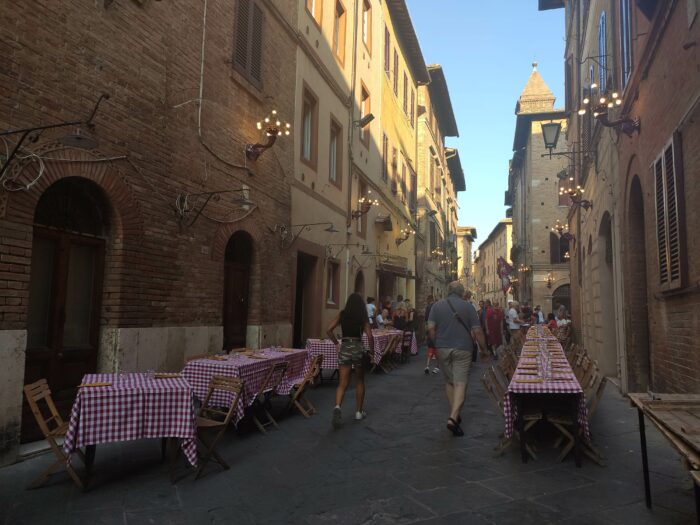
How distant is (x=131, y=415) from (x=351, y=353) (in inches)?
125

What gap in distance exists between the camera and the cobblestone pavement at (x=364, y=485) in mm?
3945

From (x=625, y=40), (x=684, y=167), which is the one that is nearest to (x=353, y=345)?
(x=684, y=167)

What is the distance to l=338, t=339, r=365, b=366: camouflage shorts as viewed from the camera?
286 inches

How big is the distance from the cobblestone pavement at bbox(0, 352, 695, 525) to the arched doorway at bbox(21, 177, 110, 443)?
104cm

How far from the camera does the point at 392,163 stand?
2238cm

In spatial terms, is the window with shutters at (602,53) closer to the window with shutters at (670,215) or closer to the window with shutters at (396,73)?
the window with shutters at (670,215)

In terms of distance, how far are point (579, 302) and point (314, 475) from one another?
645 inches

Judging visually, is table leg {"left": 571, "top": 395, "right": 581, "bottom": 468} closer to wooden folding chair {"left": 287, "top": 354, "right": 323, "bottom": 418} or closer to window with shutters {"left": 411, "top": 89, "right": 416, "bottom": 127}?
wooden folding chair {"left": 287, "top": 354, "right": 323, "bottom": 418}

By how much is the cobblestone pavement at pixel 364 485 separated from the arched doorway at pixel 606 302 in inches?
257

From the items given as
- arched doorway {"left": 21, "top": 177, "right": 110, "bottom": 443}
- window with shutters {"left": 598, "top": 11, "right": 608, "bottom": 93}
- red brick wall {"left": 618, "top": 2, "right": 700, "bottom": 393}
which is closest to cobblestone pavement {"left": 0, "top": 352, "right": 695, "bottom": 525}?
arched doorway {"left": 21, "top": 177, "right": 110, "bottom": 443}

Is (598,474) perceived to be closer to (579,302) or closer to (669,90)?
(669,90)

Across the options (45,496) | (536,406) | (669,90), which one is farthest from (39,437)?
(669,90)

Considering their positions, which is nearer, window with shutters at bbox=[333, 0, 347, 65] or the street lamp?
the street lamp

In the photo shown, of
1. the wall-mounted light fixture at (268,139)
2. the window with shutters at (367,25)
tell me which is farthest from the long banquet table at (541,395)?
the window with shutters at (367,25)
